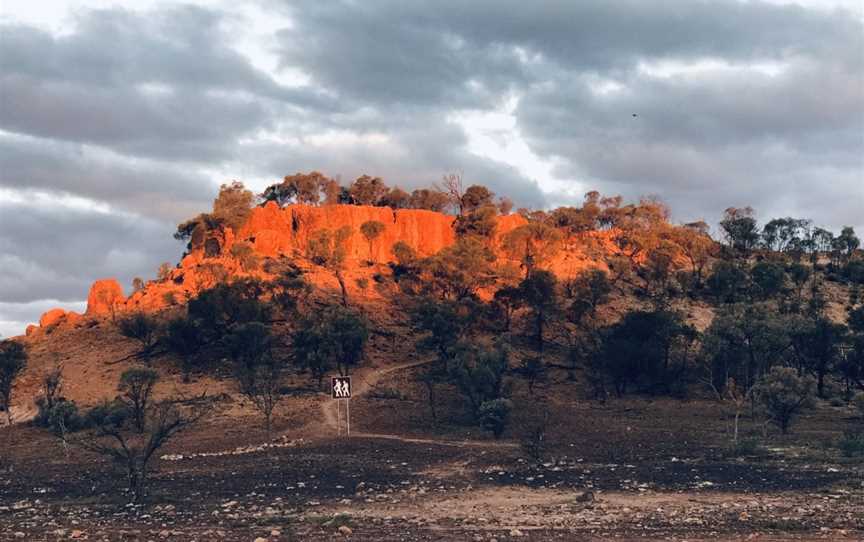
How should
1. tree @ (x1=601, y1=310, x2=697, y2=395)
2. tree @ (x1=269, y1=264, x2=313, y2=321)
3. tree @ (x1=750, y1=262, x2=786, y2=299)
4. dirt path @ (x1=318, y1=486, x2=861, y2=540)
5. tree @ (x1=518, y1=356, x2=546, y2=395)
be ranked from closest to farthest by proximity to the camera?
dirt path @ (x1=318, y1=486, x2=861, y2=540), tree @ (x1=601, y1=310, x2=697, y2=395), tree @ (x1=518, y1=356, x2=546, y2=395), tree @ (x1=269, y1=264, x2=313, y2=321), tree @ (x1=750, y1=262, x2=786, y2=299)

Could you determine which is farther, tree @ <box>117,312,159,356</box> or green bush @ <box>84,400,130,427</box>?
tree @ <box>117,312,159,356</box>

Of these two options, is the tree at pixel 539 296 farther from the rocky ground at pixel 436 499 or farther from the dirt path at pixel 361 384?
the rocky ground at pixel 436 499

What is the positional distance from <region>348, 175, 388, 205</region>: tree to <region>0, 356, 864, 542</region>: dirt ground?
57229mm

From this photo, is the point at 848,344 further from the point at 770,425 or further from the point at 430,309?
the point at 430,309

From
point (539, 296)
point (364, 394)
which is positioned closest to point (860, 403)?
point (539, 296)

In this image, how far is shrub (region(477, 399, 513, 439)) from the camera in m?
50.8

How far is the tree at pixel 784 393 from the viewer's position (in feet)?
159

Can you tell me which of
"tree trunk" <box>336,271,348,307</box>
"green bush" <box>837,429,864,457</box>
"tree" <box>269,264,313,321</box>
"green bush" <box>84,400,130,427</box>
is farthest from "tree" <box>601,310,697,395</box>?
"green bush" <box>84,400,130,427</box>

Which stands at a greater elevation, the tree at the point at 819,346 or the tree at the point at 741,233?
the tree at the point at 741,233

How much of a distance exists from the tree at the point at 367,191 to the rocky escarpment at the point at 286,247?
7.84 meters

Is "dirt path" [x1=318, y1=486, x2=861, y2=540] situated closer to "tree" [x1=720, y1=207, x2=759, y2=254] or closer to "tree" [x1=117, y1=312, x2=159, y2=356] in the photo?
"tree" [x1=117, y1=312, x2=159, y2=356]

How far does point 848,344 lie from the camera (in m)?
69.5

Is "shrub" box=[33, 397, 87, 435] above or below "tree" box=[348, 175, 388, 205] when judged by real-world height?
below

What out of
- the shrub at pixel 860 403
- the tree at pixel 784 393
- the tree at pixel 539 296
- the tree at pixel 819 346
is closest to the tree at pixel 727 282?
the tree at pixel 539 296
